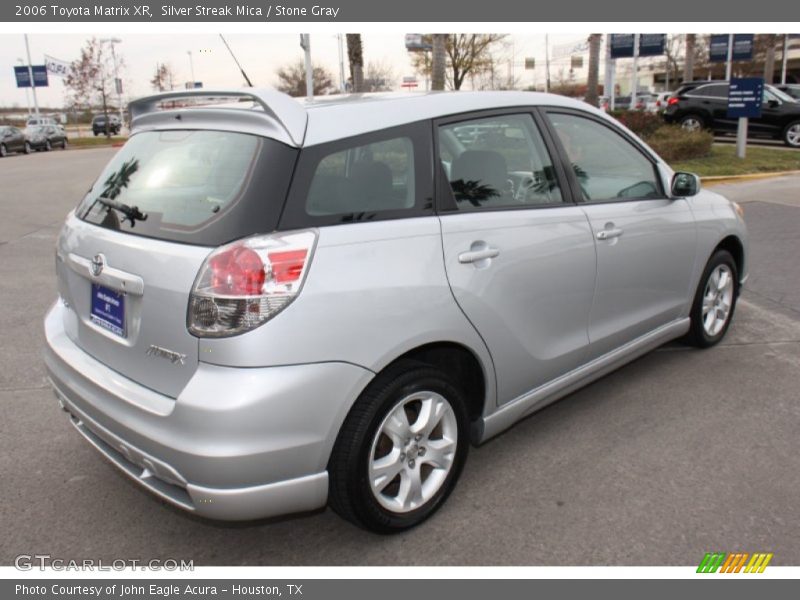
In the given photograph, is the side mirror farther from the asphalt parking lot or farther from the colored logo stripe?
the colored logo stripe

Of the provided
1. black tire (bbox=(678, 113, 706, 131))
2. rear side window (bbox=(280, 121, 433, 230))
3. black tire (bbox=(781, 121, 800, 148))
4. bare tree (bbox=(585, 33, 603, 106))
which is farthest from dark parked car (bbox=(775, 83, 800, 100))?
rear side window (bbox=(280, 121, 433, 230))

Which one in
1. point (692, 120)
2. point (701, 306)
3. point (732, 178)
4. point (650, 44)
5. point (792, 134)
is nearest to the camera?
point (701, 306)

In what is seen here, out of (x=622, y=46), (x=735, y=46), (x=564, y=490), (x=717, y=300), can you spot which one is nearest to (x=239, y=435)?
(x=564, y=490)

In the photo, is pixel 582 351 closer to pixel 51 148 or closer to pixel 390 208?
pixel 390 208

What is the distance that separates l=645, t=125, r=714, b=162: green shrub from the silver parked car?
1359 centimetres

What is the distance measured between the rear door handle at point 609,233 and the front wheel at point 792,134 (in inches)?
764

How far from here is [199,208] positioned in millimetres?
2469

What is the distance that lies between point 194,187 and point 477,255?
1136mm

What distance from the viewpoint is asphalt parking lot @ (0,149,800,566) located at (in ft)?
8.89

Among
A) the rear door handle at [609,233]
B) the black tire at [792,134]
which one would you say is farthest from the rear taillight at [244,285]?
the black tire at [792,134]

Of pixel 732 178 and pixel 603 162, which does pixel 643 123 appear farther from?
pixel 603 162

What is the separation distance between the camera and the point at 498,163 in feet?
10.3

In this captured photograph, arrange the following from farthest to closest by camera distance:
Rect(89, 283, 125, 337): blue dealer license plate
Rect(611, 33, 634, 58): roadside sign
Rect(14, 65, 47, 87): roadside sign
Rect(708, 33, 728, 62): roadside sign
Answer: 1. Rect(14, 65, 47, 87): roadside sign
2. Rect(708, 33, 728, 62): roadside sign
3. Rect(611, 33, 634, 58): roadside sign
4. Rect(89, 283, 125, 337): blue dealer license plate

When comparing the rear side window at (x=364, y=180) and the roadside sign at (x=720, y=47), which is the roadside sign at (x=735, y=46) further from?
Answer: the rear side window at (x=364, y=180)
